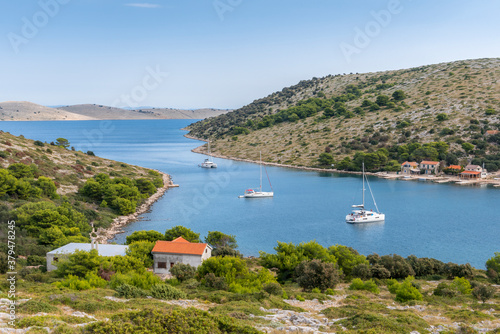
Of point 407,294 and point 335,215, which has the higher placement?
point 407,294

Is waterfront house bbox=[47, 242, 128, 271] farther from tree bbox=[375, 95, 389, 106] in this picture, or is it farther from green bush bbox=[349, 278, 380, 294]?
tree bbox=[375, 95, 389, 106]

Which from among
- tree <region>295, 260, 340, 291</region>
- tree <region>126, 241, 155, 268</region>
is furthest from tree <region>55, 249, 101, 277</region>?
tree <region>295, 260, 340, 291</region>

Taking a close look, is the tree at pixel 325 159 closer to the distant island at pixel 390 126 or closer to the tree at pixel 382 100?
the distant island at pixel 390 126

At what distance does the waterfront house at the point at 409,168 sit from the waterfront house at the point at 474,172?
9452mm

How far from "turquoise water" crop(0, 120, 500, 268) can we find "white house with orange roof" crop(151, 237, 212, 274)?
11102 mm

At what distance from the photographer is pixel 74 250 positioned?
28.7 meters

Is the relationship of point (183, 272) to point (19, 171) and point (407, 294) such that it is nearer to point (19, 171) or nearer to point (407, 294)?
point (407, 294)

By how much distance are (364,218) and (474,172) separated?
4480 centimetres

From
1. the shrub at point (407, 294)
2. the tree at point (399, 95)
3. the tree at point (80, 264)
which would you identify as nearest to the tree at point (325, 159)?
the tree at point (399, 95)

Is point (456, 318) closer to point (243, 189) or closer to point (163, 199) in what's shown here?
point (163, 199)

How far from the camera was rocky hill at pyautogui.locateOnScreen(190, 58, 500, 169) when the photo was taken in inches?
A: 3996

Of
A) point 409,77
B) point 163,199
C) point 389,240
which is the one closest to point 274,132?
point 409,77

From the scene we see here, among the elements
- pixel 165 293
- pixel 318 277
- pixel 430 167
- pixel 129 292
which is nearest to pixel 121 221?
pixel 318 277

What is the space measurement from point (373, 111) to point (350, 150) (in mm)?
26858
